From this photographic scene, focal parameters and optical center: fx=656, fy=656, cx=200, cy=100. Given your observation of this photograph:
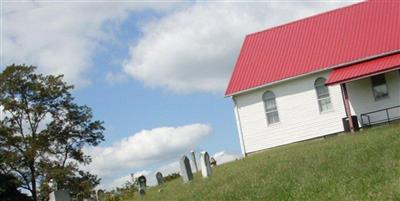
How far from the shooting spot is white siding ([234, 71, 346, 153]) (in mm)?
34469

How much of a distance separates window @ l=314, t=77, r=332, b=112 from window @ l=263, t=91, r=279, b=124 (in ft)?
8.15

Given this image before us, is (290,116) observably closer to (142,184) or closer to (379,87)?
(379,87)

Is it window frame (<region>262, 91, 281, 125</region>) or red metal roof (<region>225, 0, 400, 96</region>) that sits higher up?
red metal roof (<region>225, 0, 400, 96</region>)

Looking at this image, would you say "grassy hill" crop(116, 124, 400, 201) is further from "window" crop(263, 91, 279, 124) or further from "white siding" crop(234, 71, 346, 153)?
"window" crop(263, 91, 279, 124)

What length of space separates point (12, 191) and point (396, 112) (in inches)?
919

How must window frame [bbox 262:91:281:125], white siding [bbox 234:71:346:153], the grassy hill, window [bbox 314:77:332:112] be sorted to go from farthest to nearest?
window frame [bbox 262:91:281:125] → window [bbox 314:77:332:112] → white siding [bbox 234:71:346:153] → the grassy hill

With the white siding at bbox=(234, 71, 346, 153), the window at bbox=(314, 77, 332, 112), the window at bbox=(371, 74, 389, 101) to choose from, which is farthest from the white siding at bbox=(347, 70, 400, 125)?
the window at bbox=(314, 77, 332, 112)

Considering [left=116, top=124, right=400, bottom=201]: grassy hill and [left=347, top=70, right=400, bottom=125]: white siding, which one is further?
[left=347, top=70, right=400, bottom=125]: white siding

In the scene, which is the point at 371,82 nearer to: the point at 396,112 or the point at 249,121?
the point at 396,112

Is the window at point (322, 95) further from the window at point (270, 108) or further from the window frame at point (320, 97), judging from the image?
the window at point (270, 108)

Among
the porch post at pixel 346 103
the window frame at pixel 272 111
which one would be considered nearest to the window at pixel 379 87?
the porch post at pixel 346 103

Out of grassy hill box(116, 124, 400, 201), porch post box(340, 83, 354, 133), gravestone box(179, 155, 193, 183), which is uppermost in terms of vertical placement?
porch post box(340, 83, 354, 133)

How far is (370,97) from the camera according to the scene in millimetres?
33375

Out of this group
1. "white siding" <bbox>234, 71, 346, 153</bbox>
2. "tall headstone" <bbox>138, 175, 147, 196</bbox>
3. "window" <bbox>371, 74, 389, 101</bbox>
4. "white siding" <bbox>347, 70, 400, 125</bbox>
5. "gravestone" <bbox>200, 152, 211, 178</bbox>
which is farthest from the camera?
"white siding" <bbox>234, 71, 346, 153</bbox>
